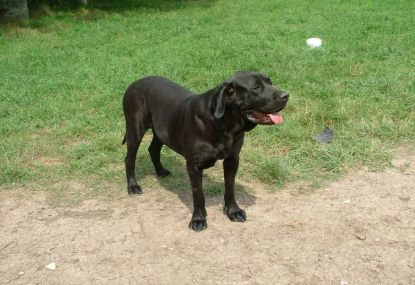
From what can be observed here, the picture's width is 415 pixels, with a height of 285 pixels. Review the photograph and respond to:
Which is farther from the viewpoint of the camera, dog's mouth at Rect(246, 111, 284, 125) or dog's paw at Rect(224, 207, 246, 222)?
dog's paw at Rect(224, 207, 246, 222)

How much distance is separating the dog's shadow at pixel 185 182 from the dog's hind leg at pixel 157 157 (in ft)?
0.20

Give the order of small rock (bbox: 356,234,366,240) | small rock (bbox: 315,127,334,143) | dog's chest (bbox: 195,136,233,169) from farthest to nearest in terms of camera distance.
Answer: small rock (bbox: 315,127,334,143) → small rock (bbox: 356,234,366,240) → dog's chest (bbox: 195,136,233,169)

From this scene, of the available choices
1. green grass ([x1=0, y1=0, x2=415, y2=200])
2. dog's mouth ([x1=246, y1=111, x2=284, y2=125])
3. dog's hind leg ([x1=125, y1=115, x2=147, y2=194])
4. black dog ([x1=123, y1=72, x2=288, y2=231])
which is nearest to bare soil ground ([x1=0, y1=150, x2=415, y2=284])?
dog's hind leg ([x1=125, y1=115, x2=147, y2=194])

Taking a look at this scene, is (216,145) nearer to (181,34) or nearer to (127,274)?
(127,274)

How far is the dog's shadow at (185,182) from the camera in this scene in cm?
540

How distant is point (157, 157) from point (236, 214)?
1.39m

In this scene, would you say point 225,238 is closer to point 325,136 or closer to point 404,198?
point 404,198

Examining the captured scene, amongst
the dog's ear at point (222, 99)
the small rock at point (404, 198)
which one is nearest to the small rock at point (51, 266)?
the dog's ear at point (222, 99)

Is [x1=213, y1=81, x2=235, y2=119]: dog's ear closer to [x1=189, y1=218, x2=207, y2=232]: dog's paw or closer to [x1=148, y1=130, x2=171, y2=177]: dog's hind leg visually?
[x1=189, y1=218, x2=207, y2=232]: dog's paw

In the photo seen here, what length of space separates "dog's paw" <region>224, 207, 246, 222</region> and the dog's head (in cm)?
110

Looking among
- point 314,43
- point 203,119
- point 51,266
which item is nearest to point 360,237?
point 203,119

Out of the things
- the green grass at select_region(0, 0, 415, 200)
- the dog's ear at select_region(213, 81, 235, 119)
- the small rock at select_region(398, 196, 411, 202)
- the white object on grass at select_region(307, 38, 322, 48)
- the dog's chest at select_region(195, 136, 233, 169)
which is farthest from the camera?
the white object on grass at select_region(307, 38, 322, 48)

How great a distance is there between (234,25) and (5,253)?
998cm

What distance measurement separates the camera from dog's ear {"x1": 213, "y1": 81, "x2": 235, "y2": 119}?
4.12m
